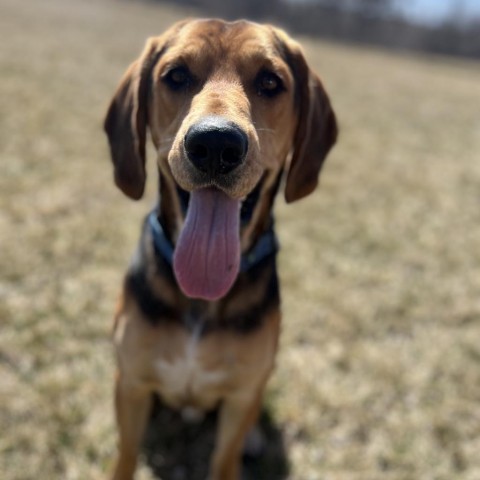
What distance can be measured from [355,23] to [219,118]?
48344 mm

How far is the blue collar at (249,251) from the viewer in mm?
2752

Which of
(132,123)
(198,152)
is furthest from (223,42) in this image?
(198,152)

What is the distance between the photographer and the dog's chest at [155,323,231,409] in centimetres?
273

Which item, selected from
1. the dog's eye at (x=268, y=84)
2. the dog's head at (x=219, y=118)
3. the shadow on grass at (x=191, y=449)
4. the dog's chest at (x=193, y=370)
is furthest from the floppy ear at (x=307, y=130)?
the shadow on grass at (x=191, y=449)

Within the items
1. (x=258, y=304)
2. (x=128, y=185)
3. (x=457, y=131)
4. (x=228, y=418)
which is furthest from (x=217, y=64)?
(x=457, y=131)

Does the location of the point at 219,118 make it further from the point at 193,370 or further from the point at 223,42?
the point at 193,370

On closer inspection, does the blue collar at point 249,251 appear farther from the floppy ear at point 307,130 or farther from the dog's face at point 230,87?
the dog's face at point 230,87

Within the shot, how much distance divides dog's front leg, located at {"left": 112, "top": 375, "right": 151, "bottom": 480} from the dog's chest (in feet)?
0.56

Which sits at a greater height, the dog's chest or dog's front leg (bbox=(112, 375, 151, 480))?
the dog's chest

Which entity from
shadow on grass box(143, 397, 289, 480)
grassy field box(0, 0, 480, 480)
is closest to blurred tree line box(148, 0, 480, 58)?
grassy field box(0, 0, 480, 480)

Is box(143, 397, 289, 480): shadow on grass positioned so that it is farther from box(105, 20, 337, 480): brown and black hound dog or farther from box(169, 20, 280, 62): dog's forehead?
box(169, 20, 280, 62): dog's forehead

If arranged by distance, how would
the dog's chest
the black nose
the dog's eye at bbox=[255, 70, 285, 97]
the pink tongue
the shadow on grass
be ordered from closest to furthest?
the black nose
the pink tongue
the dog's eye at bbox=[255, 70, 285, 97]
the dog's chest
the shadow on grass

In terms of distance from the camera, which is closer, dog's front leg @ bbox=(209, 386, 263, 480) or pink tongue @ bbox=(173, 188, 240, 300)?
pink tongue @ bbox=(173, 188, 240, 300)

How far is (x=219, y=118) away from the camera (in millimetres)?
2125
